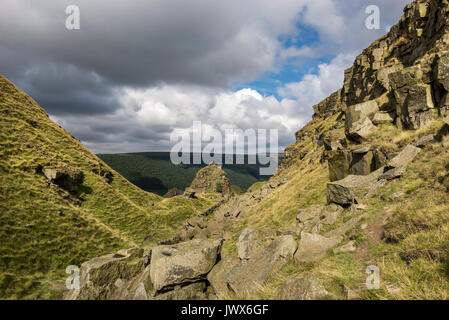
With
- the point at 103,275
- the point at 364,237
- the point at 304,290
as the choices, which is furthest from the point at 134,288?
the point at 364,237

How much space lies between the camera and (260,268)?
9.59 m

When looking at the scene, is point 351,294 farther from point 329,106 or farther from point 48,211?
point 329,106

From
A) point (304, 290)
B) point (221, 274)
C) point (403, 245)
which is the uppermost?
point (403, 245)

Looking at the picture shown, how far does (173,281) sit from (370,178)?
15.4 meters

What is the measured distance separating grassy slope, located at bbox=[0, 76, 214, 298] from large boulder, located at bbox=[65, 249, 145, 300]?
5.94m

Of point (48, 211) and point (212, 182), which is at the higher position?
point (212, 182)

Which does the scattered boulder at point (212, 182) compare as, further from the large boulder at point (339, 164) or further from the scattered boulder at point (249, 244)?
the scattered boulder at point (249, 244)

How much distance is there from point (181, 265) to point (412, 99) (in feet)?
79.4

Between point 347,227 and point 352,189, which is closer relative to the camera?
point 347,227

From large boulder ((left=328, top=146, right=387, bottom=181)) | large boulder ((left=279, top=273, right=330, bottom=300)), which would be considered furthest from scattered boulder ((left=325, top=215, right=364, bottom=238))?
large boulder ((left=328, top=146, right=387, bottom=181))

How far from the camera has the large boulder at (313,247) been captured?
861 cm

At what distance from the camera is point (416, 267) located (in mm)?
5781
